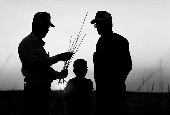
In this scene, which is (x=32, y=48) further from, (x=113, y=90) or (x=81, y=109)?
(x=81, y=109)

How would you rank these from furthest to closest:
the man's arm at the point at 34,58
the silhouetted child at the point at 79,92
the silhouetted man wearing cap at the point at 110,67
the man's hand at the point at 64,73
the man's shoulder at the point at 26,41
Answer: the silhouetted child at the point at 79,92
the man's hand at the point at 64,73
the silhouetted man wearing cap at the point at 110,67
the man's shoulder at the point at 26,41
the man's arm at the point at 34,58

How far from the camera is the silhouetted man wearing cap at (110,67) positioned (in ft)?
12.5

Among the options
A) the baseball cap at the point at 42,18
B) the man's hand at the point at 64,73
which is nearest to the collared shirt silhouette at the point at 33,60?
the baseball cap at the point at 42,18

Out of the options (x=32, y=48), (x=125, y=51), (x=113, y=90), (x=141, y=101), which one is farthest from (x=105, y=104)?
(x=141, y=101)

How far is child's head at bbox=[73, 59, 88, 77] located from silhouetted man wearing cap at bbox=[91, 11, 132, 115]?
3.55 ft

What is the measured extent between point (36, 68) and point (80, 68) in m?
1.62

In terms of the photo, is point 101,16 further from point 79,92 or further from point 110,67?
point 79,92

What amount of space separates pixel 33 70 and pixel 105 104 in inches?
51.6

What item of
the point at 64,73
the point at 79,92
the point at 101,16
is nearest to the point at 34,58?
the point at 64,73

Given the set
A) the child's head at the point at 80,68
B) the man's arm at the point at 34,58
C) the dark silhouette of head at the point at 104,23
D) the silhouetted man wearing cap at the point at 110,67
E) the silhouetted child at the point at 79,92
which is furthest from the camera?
the child's head at the point at 80,68

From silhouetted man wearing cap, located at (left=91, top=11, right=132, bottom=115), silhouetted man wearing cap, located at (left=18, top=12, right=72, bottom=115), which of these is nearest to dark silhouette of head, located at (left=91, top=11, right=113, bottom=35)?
silhouetted man wearing cap, located at (left=91, top=11, right=132, bottom=115)

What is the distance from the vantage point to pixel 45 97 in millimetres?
3805

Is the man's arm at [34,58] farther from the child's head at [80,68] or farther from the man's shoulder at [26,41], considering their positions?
the child's head at [80,68]

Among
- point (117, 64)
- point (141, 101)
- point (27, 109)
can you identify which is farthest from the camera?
point (141, 101)
